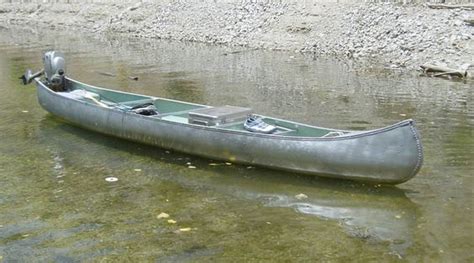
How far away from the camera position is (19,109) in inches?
612

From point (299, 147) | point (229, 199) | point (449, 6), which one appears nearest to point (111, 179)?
point (229, 199)

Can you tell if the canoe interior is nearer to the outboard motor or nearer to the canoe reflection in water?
the outboard motor

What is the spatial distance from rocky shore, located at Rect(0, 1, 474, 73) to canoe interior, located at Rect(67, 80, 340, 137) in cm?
1106

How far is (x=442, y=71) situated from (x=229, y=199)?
12724mm

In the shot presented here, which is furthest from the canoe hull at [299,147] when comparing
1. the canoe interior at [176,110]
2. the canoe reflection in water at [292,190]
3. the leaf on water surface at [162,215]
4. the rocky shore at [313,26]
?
the rocky shore at [313,26]

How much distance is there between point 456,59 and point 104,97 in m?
12.1

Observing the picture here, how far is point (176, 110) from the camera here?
41.0 feet

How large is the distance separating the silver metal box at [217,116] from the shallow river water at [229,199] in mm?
720

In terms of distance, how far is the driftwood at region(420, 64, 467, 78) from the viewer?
60.9 feet

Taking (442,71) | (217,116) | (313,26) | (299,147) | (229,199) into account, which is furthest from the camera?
(313,26)

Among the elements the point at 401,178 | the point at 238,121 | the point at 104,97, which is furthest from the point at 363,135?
the point at 104,97

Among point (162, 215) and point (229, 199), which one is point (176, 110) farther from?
point (162, 215)

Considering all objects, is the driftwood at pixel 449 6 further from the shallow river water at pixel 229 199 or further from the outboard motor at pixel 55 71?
the outboard motor at pixel 55 71

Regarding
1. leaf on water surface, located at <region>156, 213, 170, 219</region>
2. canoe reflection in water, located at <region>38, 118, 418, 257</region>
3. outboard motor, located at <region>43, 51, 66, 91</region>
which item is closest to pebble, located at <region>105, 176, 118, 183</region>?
canoe reflection in water, located at <region>38, 118, 418, 257</region>
